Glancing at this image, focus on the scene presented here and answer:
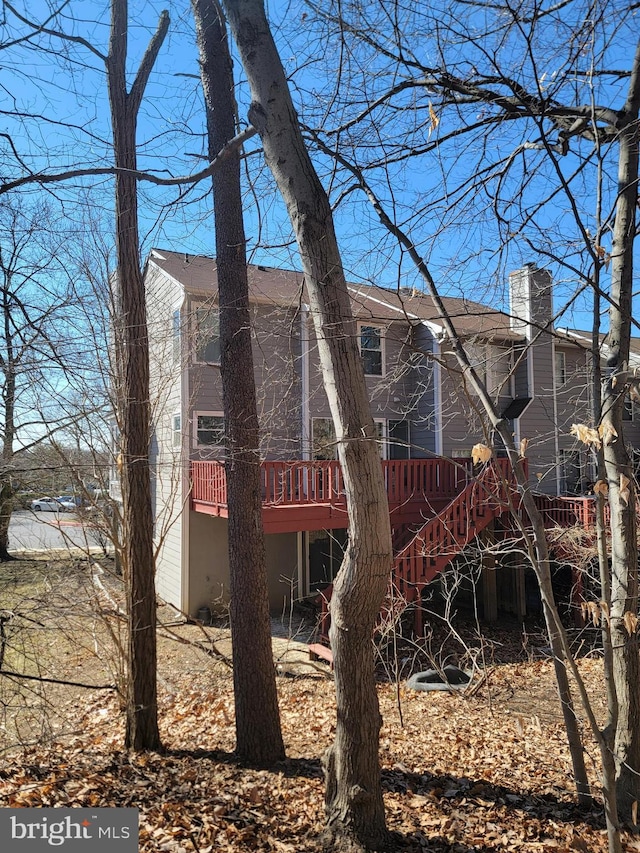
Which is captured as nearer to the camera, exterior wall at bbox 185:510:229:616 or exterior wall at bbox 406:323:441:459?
exterior wall at bbox 185:510:229:616

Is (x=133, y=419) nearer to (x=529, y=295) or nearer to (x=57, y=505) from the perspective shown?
(x=57, y=505)

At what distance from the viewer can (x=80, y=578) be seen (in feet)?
29.6

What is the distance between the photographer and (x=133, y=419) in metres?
6.17

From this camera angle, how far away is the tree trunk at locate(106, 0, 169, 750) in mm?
5949

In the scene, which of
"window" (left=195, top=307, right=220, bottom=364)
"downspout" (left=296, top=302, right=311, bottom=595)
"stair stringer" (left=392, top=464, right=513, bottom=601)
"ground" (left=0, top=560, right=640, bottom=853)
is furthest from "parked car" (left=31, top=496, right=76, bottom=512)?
"stair stringer" (left=392, top=464, right=513, bottom=601)

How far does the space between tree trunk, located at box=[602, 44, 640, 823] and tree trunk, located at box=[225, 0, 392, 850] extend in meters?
1.73

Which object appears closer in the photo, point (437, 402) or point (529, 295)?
point (529, 295)

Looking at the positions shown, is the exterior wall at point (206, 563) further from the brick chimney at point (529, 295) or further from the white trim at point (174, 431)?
the brick chimney at point (529, 295)

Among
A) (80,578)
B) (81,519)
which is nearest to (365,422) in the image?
(81,519)

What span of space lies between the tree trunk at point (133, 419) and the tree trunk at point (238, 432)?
2.65ft

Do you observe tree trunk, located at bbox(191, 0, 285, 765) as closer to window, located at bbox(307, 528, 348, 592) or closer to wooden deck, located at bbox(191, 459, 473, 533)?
wooden deck, located at bbox(191, 459, 473, 533)

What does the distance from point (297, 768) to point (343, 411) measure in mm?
3702

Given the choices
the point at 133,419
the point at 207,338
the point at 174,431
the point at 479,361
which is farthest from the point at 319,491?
the point at 479,361

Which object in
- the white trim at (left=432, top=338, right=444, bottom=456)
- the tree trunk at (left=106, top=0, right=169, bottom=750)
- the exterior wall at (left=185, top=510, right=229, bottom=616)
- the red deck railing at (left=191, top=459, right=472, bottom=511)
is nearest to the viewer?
the tree trunk at (left=106, top=0, right=169, bottom=750)
